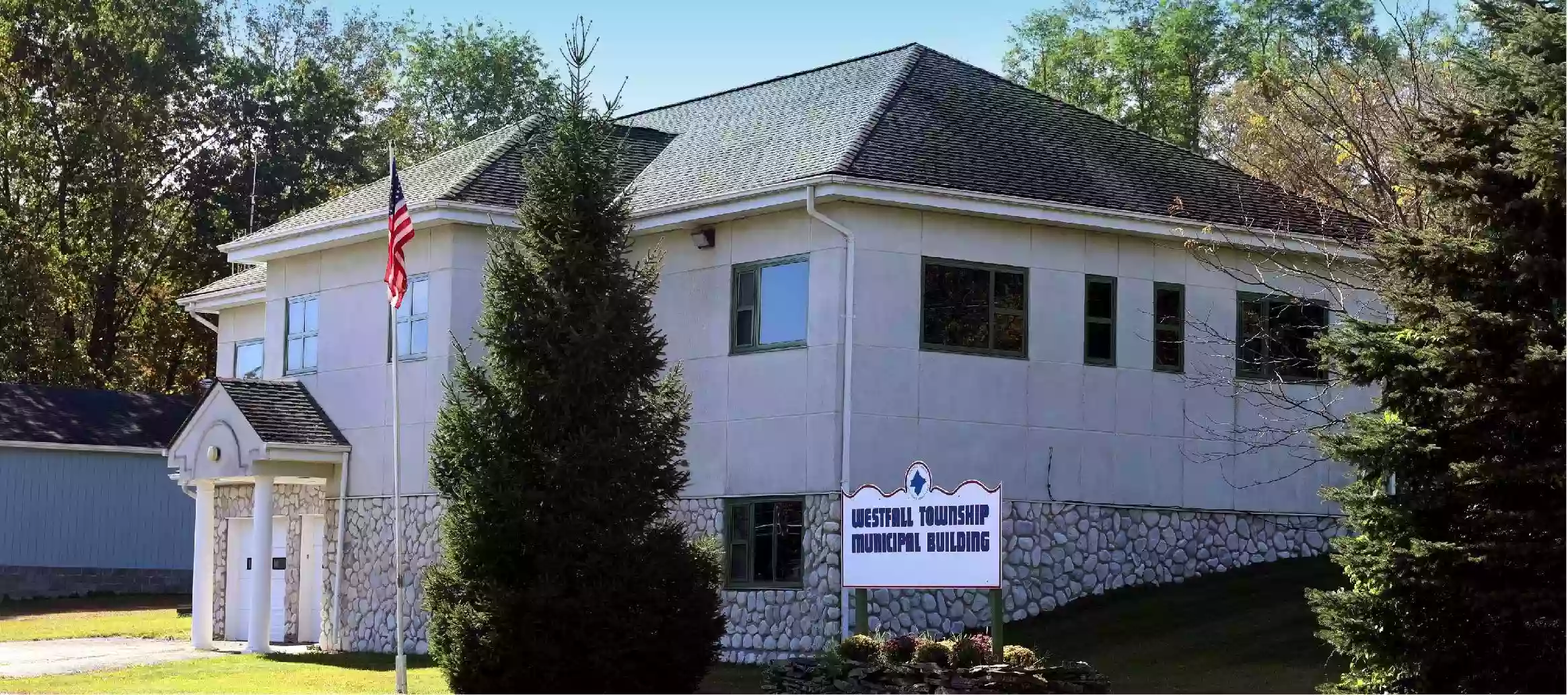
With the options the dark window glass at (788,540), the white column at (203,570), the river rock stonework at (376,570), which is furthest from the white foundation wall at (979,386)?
the white column at (203,570)

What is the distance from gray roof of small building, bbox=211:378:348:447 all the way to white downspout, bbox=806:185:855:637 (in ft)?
26.1

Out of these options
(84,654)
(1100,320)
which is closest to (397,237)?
(1100,320)

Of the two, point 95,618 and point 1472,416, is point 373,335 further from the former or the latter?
point 1472,416

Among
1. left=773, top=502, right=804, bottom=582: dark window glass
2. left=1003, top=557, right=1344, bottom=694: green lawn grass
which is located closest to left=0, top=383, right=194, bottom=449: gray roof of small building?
left=773, top=502, right=804, bottom=582: dark window glass

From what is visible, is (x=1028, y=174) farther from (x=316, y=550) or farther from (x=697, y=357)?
(x=316, y=550)

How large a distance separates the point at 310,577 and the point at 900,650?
13095 millimetres

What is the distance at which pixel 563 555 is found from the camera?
59.2 ft

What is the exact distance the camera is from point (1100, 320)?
23.9 meters

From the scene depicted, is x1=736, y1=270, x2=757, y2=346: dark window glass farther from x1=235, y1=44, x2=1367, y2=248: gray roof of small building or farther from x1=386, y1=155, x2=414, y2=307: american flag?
x1=386, y1=155, x2=414, y2=307: american flag

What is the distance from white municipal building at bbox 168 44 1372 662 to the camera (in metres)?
22.4

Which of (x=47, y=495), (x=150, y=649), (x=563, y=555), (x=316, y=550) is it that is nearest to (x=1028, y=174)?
(x=563, y=555)

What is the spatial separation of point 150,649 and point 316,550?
2744 mm

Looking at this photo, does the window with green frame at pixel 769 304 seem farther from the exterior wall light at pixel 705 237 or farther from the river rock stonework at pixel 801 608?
the river rock stonework at pixel 801 608

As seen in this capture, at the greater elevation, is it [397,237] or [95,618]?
[397,237]
